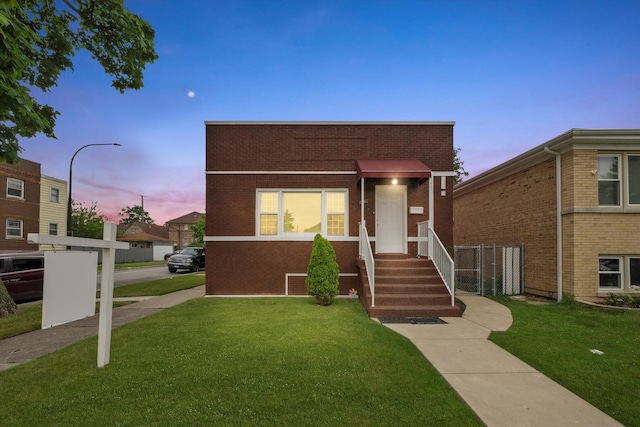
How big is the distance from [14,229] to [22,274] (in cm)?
1838

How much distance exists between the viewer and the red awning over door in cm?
897

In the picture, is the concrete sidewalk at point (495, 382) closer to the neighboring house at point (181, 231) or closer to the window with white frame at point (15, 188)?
the window with white frame at point (15, 188)

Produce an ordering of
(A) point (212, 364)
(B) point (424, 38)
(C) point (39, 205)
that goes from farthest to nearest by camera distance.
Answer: (C) point (39, 205)
(B) point (424, 38)
(A) point (212, 364)

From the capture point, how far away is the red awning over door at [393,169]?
8969 millimetres

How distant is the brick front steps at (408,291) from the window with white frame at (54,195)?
29.4 meters

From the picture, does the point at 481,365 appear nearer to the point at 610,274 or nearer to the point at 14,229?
the point at 610,274

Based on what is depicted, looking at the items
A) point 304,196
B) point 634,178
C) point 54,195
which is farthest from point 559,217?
point 54,195

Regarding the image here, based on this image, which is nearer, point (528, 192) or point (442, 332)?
point (442, 332)

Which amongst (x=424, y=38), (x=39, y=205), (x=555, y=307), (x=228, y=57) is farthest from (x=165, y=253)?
(x=555, y=307)

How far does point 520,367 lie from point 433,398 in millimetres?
1777

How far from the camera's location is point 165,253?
45.1 m

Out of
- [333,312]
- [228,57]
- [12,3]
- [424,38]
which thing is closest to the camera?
[12,3]

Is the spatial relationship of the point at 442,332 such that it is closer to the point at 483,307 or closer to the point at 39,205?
the point at 483,307

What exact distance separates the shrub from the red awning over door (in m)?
2.40
